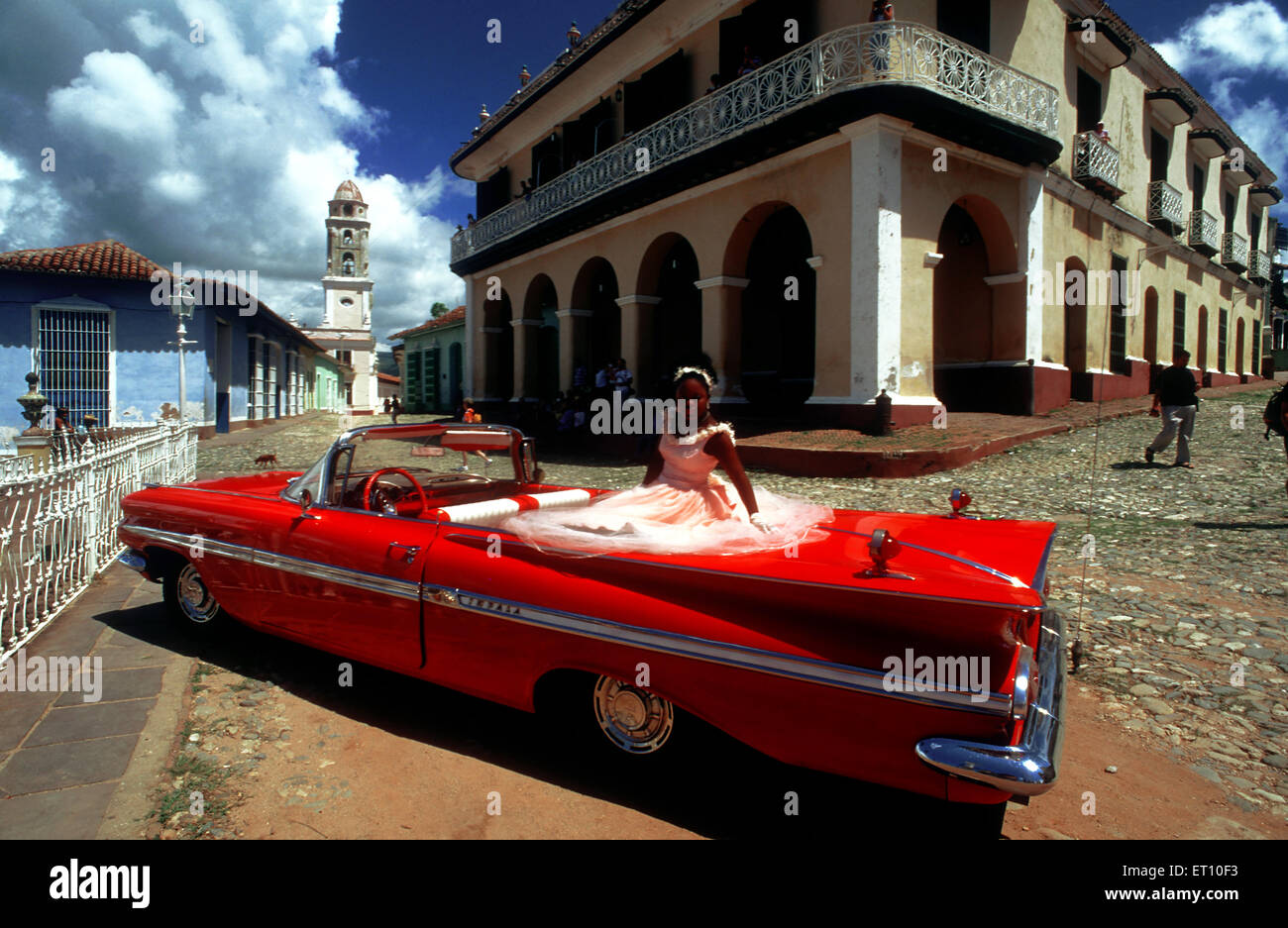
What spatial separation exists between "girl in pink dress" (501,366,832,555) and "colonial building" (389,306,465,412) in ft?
80.7

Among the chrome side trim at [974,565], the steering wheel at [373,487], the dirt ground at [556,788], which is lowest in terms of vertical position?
the dirt ground at [556,788]

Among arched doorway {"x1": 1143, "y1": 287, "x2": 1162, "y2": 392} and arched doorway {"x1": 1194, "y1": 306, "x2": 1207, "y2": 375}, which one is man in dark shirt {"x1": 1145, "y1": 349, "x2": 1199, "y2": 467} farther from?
arched doorway {"x1": 1194, "y1": 306, "x2": 1207, "y2": 375}

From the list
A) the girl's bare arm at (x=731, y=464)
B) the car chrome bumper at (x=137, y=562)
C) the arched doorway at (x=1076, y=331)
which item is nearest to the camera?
the girl's bare arm at (x=731, y=464)

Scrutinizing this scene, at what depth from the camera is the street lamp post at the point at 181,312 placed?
17.2 m

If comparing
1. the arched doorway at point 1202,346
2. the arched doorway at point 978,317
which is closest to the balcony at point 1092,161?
the arched doorway at point 978,317

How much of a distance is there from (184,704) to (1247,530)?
300 inches

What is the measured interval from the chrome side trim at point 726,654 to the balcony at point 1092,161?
15.0 metres

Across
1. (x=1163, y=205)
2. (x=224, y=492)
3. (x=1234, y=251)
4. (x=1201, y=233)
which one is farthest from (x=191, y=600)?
(x=1234, y=251)

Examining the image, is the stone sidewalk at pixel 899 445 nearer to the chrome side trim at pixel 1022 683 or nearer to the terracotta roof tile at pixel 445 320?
the chrome side trim at pixel 1022 683

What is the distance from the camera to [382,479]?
368 cm

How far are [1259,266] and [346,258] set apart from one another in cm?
4992

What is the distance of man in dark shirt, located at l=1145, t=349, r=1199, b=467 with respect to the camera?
344 inches

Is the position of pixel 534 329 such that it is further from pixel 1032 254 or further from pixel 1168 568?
pixel 1168 568
